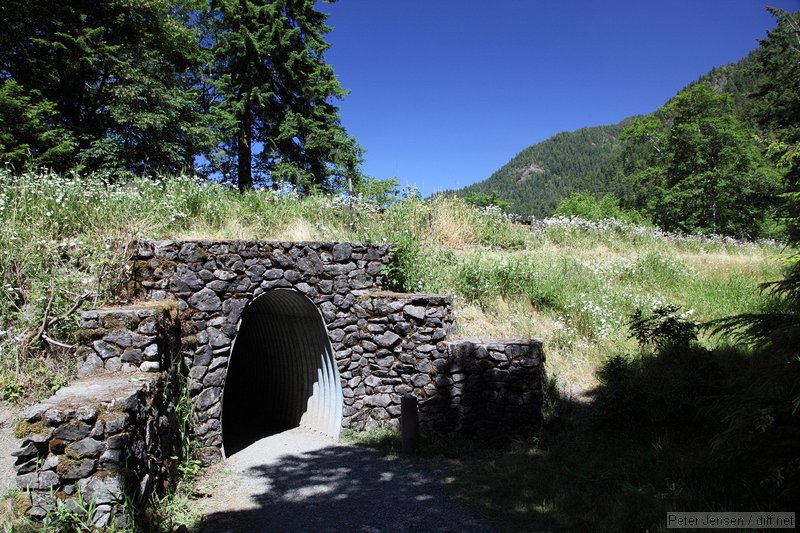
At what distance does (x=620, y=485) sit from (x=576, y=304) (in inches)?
202

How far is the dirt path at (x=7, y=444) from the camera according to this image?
4484 mm

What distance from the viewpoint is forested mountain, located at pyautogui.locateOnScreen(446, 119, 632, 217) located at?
11550 cm

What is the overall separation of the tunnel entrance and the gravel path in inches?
36.2

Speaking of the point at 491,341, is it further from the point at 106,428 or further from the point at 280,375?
the point at 106,428

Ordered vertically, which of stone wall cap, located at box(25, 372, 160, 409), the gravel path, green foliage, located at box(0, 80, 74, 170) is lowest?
the gravel path

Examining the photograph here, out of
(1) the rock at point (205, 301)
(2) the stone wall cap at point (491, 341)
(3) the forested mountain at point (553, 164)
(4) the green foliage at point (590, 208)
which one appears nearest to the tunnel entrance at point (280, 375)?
(1) the rock at point (205, 301)

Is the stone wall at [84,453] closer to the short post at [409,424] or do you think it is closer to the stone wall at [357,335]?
the stone wall at [357,335]

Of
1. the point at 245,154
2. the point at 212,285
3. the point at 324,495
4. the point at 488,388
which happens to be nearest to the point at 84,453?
the point at 324,495

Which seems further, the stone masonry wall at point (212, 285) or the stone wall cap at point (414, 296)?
the stone wall cap at point (414, 296)

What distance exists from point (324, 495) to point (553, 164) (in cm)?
14418

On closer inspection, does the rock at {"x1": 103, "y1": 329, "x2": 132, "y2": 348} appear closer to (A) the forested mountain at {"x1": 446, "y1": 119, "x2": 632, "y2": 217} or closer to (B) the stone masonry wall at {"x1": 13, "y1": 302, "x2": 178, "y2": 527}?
(B) the stone masonry wall at {"x1": 13, "y1": 302, "x2": 178, "y2": 527}

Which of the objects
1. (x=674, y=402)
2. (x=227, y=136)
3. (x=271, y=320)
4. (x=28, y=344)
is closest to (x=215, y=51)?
(x=227, y=136)

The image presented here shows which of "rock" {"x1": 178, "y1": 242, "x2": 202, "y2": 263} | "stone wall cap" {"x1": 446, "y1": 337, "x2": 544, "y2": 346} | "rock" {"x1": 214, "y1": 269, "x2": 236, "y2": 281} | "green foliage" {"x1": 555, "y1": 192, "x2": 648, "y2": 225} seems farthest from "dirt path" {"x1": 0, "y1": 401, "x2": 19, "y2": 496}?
"green foliage" {"x1": 555, "y1": 192, "x2": 648, "y2": 225}

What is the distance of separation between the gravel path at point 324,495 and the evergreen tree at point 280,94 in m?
13.8
